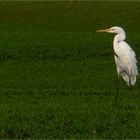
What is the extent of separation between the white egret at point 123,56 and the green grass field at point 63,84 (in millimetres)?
482

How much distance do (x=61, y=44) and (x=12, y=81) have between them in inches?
351

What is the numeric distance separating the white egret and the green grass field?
0.48 meters

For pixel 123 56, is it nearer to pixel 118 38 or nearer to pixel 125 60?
pixel 125 60

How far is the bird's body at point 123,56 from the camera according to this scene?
1378 cm

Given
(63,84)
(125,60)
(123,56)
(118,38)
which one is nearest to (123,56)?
(123,56)

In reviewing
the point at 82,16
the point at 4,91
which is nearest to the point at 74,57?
the point at 4,91

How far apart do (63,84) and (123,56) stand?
2.85 m

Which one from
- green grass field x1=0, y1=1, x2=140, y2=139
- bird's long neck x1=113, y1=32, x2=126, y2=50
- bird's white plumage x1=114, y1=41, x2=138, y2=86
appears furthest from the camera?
bird's white plumage x1=114, y1=41, x2=138, y2=86

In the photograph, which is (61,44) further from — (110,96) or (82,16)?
(82,16)

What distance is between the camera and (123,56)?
14.1m

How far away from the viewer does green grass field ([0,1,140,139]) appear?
9.04m

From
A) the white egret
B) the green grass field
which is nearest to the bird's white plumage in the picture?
the white egret

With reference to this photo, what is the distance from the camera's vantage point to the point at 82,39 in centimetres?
2692

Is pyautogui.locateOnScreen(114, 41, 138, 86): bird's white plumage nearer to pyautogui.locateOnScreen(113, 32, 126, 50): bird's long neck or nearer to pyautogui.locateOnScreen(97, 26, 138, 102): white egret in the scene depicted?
pyautogui.locateOnScreen(97, 26, 138, 102): white egret
